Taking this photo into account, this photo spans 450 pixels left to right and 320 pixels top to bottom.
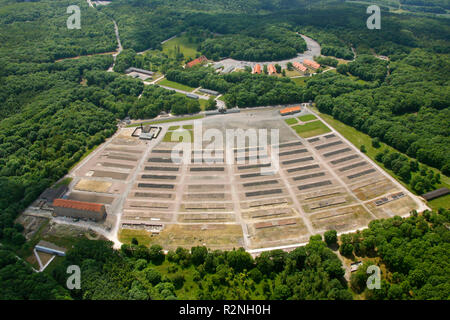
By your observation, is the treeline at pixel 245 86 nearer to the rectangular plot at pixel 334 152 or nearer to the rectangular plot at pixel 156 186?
the rectangular plot at pixel 334 152

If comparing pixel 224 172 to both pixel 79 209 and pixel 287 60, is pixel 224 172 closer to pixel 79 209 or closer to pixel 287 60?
pixel 79 209

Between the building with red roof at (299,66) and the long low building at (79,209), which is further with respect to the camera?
the building with red roof at (299,66)

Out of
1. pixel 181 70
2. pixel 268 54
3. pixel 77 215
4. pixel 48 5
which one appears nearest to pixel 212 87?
pixel 181 70

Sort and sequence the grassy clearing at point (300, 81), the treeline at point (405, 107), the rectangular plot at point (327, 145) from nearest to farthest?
the treeline at point (405, 107)
the rectangular plot at point (327, 145)
the grassy clearing at point (300, 81)

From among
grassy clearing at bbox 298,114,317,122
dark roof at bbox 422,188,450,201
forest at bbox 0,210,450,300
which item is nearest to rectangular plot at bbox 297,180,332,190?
forest at bbox 0,210,450,300

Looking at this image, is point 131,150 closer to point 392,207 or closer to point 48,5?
point 392,207

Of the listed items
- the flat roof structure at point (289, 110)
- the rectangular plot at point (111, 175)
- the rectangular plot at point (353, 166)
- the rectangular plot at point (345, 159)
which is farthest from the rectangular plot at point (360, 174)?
the rectangular plot at point (111, 175)

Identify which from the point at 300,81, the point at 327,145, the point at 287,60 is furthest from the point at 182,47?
the point at 327,145

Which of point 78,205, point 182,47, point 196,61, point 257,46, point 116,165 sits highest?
point 182,47
